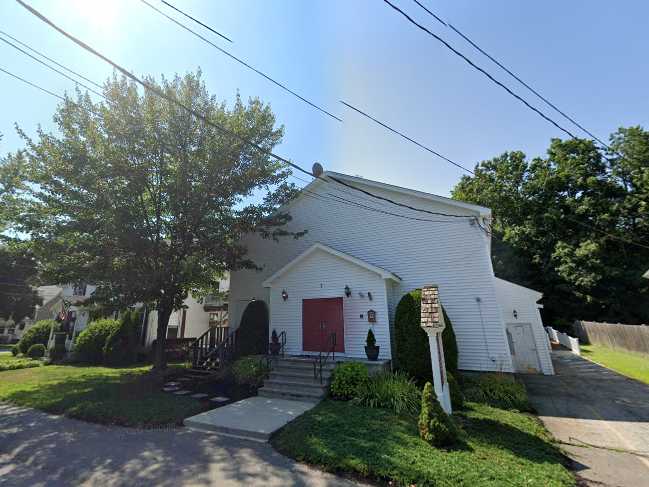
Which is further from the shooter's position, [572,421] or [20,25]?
[572,421]

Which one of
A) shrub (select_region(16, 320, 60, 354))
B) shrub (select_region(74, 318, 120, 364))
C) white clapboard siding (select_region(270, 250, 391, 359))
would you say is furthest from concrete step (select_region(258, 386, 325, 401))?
shrub (select_region(16, 320, 60, 354))

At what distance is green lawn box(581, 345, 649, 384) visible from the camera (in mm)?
12604

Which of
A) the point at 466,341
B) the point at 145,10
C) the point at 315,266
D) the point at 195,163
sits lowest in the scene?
the point at 466,341

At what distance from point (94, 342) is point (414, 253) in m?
17.8

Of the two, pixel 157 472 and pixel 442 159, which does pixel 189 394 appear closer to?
pixel 157 472

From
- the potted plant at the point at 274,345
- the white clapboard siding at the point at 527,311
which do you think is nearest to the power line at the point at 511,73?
the white clapboard siding at the point at 527,311

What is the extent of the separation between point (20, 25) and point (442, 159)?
8833 mm

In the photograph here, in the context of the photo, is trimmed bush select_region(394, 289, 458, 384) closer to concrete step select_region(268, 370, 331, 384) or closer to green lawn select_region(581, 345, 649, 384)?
concrete step select_region(268, 370, 331, 384)

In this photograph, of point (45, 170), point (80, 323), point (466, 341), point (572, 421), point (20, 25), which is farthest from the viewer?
point (80, 323)

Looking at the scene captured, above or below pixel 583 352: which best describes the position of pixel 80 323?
above

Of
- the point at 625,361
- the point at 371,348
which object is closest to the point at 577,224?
the point at 625,361

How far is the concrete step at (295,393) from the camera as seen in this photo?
27.4ft

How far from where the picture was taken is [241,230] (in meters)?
Result: 11.9

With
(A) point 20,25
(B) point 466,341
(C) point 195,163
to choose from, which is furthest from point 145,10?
(B) point 466,341
